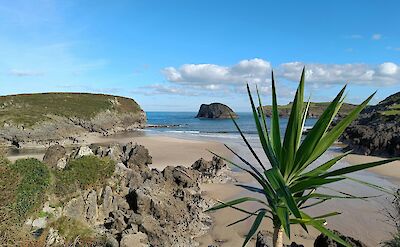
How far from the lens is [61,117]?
201 ft

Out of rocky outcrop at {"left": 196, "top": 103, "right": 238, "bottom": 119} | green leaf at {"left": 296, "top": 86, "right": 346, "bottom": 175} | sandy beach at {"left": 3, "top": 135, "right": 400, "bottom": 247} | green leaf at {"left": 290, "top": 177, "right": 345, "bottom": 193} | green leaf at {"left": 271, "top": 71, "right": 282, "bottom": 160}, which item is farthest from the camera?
rocky outcrop at {"left": 196, "top": 103, "right": 238, "bottom": 119}

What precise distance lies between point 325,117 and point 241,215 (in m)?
14.3

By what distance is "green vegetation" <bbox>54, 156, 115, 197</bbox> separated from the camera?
13141 mm

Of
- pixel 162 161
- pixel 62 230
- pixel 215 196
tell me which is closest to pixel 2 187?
pixel 62 230

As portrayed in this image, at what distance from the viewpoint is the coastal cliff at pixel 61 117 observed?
49.5m

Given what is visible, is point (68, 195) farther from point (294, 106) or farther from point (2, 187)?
point (294, 106)

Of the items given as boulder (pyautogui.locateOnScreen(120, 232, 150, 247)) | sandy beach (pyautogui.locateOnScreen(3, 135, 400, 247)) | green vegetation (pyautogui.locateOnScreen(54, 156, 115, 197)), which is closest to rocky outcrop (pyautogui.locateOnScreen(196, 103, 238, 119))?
sandy beach (pyautogui.locateOnScreen(3, 135, 400, 247))

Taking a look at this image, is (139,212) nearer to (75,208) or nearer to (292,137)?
(75,208)

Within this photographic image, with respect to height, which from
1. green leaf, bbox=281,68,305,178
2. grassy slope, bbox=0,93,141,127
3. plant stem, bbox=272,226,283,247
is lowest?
plant stem, bbox=272,226,283,247

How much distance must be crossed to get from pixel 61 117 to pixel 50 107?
281 inches

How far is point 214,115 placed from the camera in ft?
479

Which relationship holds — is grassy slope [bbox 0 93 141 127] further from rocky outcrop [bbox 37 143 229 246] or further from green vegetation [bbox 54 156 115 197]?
green vegetation [bbox 54 156 115 197]

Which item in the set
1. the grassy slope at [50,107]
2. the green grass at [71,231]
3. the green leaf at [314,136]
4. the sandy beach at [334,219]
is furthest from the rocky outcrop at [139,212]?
the grassy slope at [50,107]

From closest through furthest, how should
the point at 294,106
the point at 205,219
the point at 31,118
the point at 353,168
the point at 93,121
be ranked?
the point at 353,168 < the point at 294,106 < the point at 205,219 < the point at 31,118 < the point at 93,121
